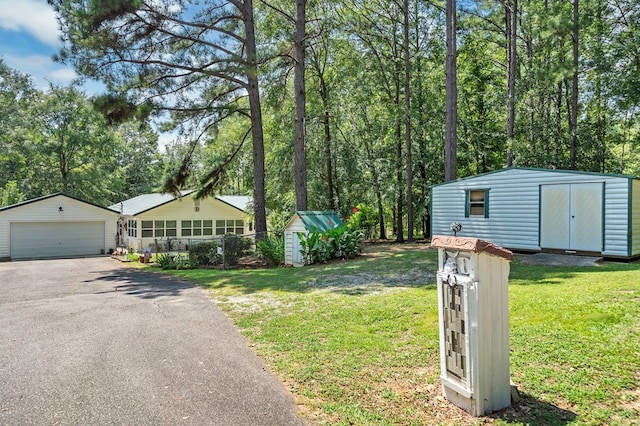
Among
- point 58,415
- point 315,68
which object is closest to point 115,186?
point 315,68

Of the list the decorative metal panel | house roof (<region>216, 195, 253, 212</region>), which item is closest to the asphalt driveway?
the decorative metal panel

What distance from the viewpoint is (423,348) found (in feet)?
14.0

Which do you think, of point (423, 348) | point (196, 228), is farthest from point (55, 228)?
point (423, 348)

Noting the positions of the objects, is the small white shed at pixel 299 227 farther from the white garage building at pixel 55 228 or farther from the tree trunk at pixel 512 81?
the white garage building at pixel 55 228

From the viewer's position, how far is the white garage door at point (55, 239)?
20.3 meters

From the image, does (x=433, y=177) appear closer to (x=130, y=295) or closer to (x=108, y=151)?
(x=130, y=295)

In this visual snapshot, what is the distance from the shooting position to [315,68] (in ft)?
70.5

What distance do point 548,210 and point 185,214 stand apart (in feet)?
64.6

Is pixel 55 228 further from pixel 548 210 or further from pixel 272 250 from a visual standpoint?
pixel 548 210

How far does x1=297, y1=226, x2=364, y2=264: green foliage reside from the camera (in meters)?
12.5

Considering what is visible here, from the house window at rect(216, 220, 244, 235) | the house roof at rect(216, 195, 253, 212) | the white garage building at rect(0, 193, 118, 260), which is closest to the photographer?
the white garage building at rect(0, 193, 118, 260)

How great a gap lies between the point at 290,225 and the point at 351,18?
1061 centimetres

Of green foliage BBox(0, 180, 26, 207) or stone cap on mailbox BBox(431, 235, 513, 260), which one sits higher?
green foliage BBox(0, 180, 26, 207)

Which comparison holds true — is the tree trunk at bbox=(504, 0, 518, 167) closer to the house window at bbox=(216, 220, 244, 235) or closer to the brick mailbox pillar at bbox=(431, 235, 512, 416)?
the brick mailbox pillar at bbox=(431, 235, 512, 416)
